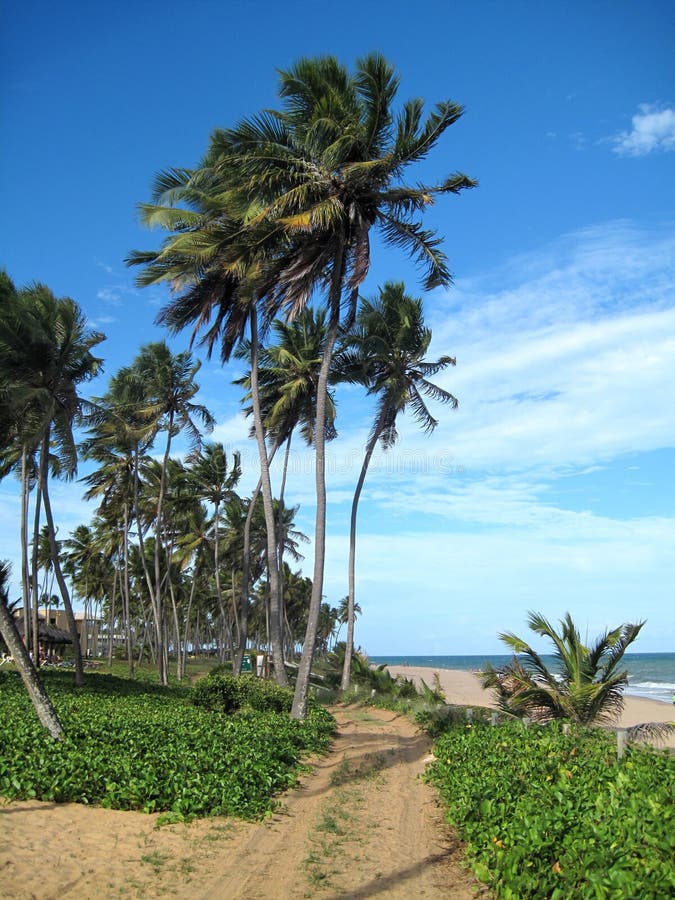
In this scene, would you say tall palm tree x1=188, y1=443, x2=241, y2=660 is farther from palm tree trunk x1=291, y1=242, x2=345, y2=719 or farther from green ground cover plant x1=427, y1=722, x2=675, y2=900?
green ground cover plant x1=427, y1=722, x2=675, y2=900

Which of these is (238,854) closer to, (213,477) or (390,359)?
(390,359)

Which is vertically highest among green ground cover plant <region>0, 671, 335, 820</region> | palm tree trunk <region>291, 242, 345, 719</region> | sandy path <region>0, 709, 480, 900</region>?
palm tree trunk <region>291, 242, 345, 719</region>

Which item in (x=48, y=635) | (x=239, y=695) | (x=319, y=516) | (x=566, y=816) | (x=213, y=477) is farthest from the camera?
(x=48, y=635)

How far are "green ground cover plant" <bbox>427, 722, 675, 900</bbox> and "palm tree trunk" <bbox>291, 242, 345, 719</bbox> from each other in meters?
5.69

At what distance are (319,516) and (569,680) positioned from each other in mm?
6508

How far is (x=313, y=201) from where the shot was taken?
15.9 m

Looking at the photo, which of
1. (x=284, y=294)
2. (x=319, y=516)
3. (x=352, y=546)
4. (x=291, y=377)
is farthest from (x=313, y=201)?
(x=352, y=546)

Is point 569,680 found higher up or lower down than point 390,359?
lower down

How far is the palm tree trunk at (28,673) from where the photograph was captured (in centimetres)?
1004

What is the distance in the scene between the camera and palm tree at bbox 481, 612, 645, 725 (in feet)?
40.5

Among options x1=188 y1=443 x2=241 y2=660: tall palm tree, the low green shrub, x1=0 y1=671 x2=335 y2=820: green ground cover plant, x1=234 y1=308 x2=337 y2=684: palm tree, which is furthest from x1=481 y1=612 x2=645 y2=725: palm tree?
x1=188 y1=443 x2=241 y2=660: tall palm tree

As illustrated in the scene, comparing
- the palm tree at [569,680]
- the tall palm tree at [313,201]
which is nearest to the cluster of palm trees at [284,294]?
the tall palm tree at [313,201]

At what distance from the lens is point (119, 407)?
2764 centimetres

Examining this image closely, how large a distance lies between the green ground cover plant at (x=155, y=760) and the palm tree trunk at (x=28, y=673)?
19cm
